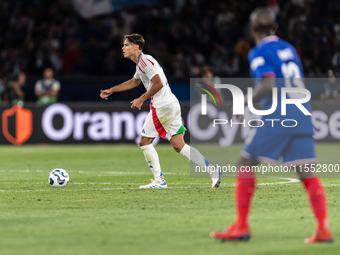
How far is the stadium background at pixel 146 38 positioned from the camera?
19031 millimetres

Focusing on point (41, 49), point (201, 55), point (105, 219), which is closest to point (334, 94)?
point (201, 55)

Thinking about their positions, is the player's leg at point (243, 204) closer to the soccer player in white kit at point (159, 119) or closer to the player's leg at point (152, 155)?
the soccer player in white kit at point (159, 119)

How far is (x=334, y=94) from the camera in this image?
18156mm

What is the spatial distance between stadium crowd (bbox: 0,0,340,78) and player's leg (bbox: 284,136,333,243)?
534 inches

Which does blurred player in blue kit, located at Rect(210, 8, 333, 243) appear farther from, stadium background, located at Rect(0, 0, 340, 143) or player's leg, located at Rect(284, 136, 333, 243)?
stadium background, located at Rect(0, 0, 340, 143)

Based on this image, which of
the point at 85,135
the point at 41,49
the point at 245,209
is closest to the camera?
the point at 245,209

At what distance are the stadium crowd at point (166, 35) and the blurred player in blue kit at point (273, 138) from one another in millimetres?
13459

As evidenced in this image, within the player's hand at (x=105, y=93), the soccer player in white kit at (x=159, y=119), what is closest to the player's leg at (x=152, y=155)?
the soccer player in white kit at (x=159, y=119)

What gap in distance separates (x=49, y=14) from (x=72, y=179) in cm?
1270

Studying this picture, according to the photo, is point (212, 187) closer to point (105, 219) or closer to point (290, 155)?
point (105, 219)

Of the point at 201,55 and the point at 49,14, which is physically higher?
the point at 49,14

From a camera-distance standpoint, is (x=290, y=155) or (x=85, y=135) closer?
(x=290, y=155)

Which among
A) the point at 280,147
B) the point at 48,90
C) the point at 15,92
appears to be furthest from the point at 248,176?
the point at 15,92

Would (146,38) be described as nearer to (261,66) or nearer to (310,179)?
(261,66)
